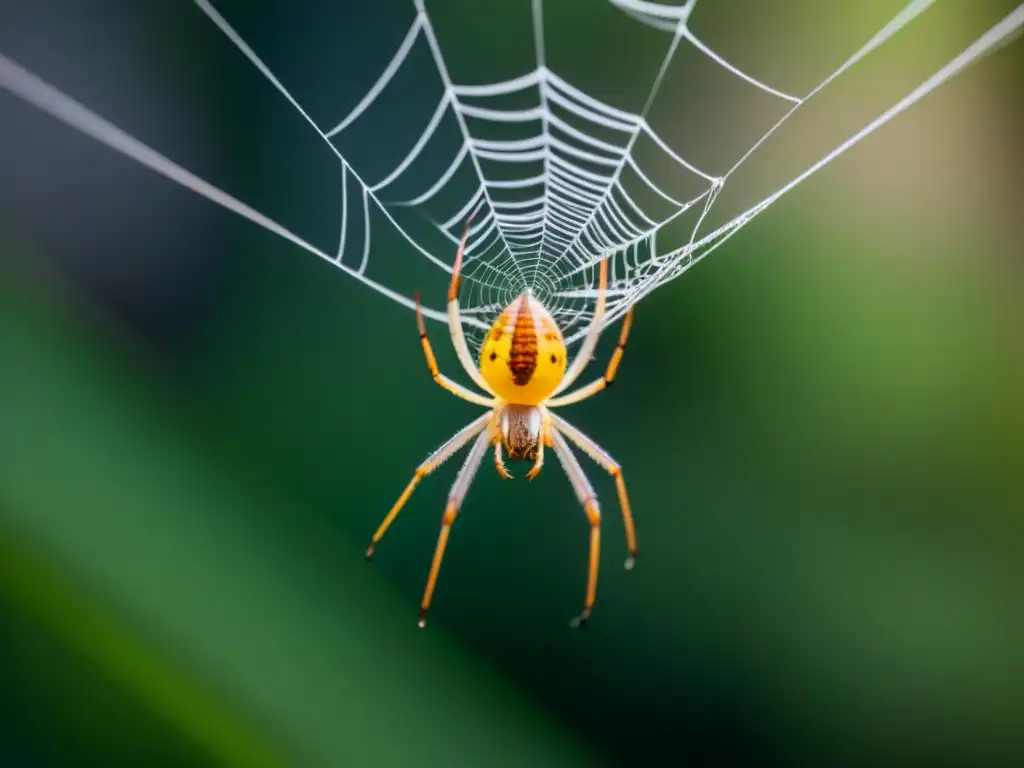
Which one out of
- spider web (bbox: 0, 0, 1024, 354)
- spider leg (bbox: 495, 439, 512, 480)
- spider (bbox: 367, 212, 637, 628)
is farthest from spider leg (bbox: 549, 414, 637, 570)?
spider web (bbox: 0, 0, 1024, 354)

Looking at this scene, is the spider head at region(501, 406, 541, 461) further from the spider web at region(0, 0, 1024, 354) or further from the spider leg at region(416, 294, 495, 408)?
the spider web at region(0, 0, 1024, 354)

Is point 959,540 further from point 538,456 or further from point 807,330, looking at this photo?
A: point 538,456

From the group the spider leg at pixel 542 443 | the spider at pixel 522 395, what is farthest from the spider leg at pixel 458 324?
the spider leg at pixel 542 443

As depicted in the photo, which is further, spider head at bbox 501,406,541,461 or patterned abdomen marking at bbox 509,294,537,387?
spider head at bbox 501,406,541,461

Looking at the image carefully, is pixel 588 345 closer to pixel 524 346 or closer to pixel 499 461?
pixel 524 346

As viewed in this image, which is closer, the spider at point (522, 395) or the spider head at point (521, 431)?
the spider at point (522, 395)

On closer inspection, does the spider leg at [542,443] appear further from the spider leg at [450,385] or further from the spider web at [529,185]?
the spider web at [529,185]

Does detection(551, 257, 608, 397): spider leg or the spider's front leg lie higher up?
detection(551, 257, 608, 397): spider leg

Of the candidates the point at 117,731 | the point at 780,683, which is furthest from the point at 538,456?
the point at 780,683
